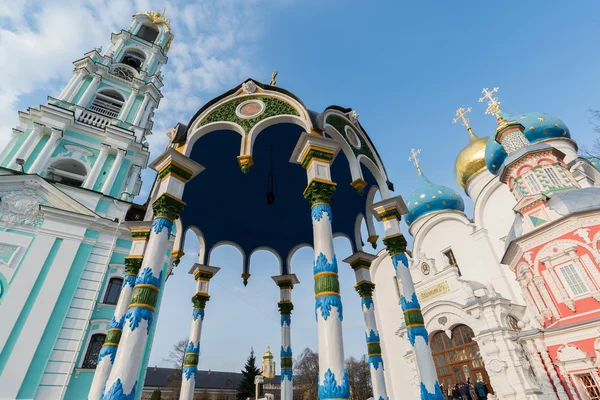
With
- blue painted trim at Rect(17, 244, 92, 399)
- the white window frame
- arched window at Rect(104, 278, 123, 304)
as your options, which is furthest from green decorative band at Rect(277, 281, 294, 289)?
the white window frame

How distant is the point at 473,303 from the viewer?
48.9ft

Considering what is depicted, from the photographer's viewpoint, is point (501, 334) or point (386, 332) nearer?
point (501, 334)

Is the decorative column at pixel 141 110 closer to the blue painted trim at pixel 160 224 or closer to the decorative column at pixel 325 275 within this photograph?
the blue painted trim at pixel 160 224

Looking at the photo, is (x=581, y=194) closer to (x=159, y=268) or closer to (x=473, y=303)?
(x=473, y=303)

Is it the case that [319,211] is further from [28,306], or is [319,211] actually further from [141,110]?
[141,110]

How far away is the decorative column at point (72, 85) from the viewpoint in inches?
658

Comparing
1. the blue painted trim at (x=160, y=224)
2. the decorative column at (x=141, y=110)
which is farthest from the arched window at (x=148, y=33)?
the blue painted trim at (x=160, y=224)

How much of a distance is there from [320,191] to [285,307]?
6165 millimetres

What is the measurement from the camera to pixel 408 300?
6.98 metres

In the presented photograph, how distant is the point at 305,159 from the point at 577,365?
13020mm

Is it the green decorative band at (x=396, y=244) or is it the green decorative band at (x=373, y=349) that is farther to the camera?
the green decorative band at (x=373, y=349)

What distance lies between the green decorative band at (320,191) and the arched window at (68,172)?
1380cm

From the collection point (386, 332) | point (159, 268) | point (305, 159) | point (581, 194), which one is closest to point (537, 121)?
point (581, 194)

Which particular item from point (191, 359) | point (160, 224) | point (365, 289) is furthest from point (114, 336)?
point (365, 289)
